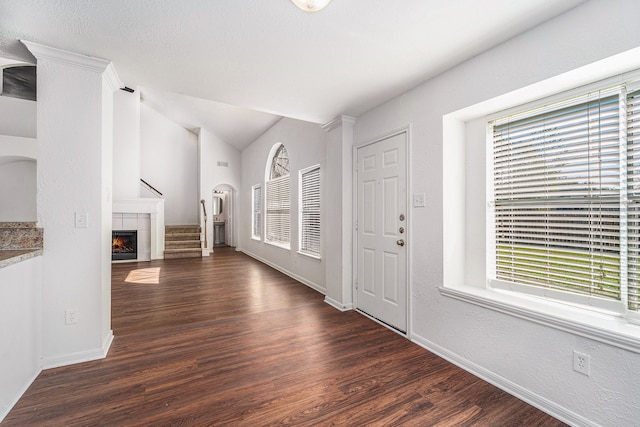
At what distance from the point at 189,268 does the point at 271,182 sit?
255 centimetres

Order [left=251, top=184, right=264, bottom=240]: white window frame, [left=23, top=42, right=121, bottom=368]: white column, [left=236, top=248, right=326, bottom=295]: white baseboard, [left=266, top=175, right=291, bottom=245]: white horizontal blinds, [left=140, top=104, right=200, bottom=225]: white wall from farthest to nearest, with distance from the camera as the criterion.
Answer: [left=140, top=104, right=200, bottom=225]: white wall < [left=251, top=184, right=264, bottom=240]: white window frame < [left=266, top=175, right=291, bottom=245]: white horizontal blinds < [left=236, top=248, right=326, bottom=295]: white baseboard < [left=23, top=42, right=121, bottom=368]: white column

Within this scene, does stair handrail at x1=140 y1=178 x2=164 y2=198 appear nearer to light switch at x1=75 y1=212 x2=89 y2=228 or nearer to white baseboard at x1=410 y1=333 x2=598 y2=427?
light switch at x1=75 y1=212 x2=89 y2=228

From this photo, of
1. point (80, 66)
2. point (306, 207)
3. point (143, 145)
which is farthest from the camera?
point (143, 145)

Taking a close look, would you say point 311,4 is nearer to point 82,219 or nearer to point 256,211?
point 82,219

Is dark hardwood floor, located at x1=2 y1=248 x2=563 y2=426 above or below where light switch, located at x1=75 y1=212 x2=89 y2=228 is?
below

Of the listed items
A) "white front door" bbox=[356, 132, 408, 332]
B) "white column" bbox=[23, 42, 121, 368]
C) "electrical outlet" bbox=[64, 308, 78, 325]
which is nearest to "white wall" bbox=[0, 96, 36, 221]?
"white column" bbox=[23, 42, 121, 368]

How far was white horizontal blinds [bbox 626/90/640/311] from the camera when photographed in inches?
60.7

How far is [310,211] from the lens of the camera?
4668mm

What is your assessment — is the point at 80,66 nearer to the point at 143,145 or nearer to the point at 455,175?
the point at 455,175

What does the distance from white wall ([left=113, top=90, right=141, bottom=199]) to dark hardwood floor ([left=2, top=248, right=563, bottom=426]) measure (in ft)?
15.2

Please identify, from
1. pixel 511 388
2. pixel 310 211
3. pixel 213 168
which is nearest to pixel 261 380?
pixel 511 388

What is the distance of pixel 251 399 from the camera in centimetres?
178

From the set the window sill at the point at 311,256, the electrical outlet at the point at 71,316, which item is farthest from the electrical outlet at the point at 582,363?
the electrical outlet at the point at 71,316

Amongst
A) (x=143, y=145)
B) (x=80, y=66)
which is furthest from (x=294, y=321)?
(x=143, y=145)
